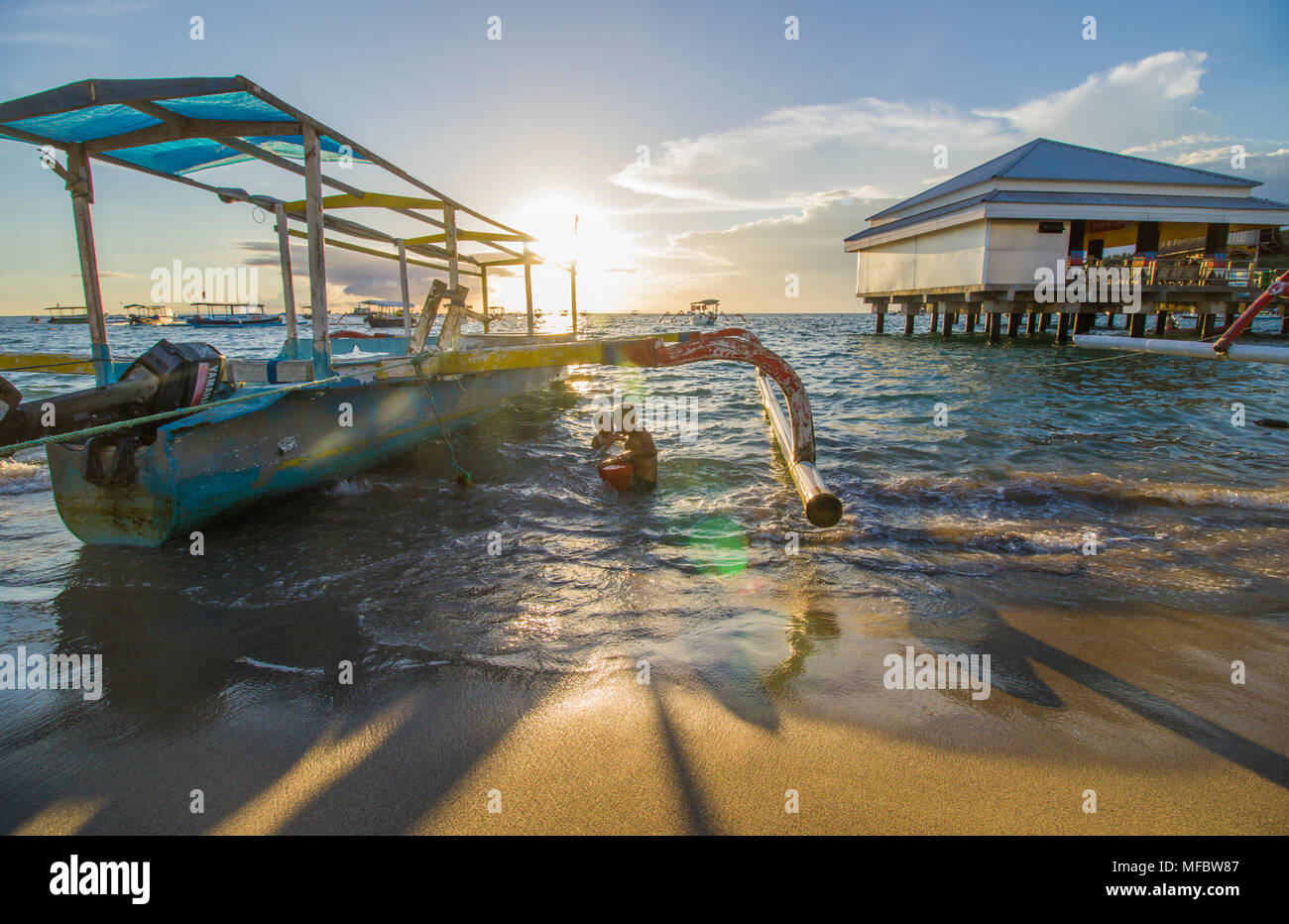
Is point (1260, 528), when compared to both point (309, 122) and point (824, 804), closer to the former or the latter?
point (824, 804)

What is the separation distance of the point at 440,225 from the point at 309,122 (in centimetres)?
518

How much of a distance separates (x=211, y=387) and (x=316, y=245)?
2001mm

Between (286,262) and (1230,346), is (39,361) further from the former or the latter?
(1230,346)

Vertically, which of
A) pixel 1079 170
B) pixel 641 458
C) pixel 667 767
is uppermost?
pixel 1079 170

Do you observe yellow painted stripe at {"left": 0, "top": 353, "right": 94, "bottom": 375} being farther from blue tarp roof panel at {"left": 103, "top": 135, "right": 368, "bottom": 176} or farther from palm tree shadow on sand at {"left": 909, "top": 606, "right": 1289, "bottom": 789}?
palm tree shadow on sand at {"left": 909, "top": 606, "right": 1289, "bottom": 789}

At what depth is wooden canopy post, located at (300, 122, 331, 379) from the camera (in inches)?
237

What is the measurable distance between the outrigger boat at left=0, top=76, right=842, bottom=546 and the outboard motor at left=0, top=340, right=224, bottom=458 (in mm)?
12

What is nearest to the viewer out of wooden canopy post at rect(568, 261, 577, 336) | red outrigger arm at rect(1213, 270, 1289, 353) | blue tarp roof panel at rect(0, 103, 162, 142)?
blue tarp roof panel at rect(0, 103, 162, 142)

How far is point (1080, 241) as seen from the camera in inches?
1141

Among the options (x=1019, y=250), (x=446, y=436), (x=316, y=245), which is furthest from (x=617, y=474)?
(x=1019, y=250)

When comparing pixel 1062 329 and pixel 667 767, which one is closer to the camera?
pixel 667 767

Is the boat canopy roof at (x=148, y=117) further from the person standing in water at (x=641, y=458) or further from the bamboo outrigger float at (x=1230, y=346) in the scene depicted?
the bamboo outrigger float at (x=1230, y=346)

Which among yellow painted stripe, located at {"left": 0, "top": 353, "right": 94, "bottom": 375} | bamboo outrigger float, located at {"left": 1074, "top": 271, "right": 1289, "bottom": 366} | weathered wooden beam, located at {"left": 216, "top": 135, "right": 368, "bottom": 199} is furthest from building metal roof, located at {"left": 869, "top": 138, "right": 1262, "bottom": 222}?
yellow painted stripe, located at {"left": 0, "top": 353, "right": 94, "bottom": 375}
